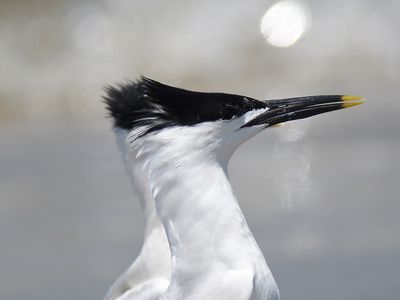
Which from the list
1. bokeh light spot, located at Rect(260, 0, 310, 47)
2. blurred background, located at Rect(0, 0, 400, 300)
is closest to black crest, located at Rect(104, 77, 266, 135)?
blurred background, located at Rect(0, 0, 400, 300)

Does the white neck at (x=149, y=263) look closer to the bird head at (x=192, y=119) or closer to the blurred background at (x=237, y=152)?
the bird head at (x=192, y=119)

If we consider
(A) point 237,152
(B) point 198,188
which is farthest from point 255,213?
(B) point 198,188

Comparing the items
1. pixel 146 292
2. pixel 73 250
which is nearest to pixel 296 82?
pixel 73 250

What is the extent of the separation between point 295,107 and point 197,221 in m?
0.69

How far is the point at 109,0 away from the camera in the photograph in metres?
Answer: 9.94

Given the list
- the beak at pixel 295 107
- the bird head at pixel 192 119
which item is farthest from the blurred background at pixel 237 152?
the bird head at pixel 192 119

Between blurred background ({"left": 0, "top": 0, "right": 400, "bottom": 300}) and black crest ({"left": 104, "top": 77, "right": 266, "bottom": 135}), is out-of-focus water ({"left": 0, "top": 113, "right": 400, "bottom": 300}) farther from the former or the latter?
black crest ({"left": 104, "top": 77, "right": 266, "bottom": 135})

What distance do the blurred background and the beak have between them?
133 cm

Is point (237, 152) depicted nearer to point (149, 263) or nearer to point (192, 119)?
point (149, 263)

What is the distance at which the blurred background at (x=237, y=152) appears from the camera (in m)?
5.83

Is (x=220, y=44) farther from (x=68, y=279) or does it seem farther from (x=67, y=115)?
(x=68, y=279)

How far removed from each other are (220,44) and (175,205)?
229 inches

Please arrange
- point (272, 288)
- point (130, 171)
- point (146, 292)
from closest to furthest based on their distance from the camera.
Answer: point (272, 288), point (146, 292), point (130, 171)

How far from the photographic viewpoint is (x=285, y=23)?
943 cm
